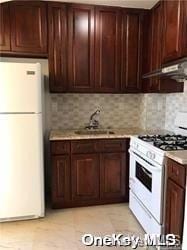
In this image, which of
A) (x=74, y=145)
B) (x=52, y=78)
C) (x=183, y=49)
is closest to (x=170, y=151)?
(x=183, y=49)

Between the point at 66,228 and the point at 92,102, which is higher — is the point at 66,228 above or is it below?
below

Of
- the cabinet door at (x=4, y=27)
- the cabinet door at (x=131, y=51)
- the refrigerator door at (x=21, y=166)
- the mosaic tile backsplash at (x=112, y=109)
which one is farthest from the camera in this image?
the mosaic tile backsplash at (x=112, y=109)

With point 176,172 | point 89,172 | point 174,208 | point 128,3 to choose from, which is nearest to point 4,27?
point 128,3

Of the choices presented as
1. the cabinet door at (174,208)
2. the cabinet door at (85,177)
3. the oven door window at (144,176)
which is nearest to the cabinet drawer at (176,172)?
the cabinet door at (174,208)

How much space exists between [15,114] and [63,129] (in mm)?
937

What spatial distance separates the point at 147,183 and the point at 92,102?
144cm

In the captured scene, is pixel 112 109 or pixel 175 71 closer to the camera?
pixel 175 71

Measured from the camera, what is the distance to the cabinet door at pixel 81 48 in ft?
9.11

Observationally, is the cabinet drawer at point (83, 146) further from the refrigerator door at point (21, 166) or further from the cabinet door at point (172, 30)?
the cabinet door at point (172, 30)

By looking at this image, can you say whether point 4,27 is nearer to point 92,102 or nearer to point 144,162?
point 92,102

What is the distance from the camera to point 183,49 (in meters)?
2.16

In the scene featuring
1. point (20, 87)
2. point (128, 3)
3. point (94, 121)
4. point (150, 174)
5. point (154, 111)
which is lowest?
point (150, 174)

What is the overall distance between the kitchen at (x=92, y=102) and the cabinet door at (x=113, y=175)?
0.04 feet

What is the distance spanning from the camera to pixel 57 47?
2.77 meters
